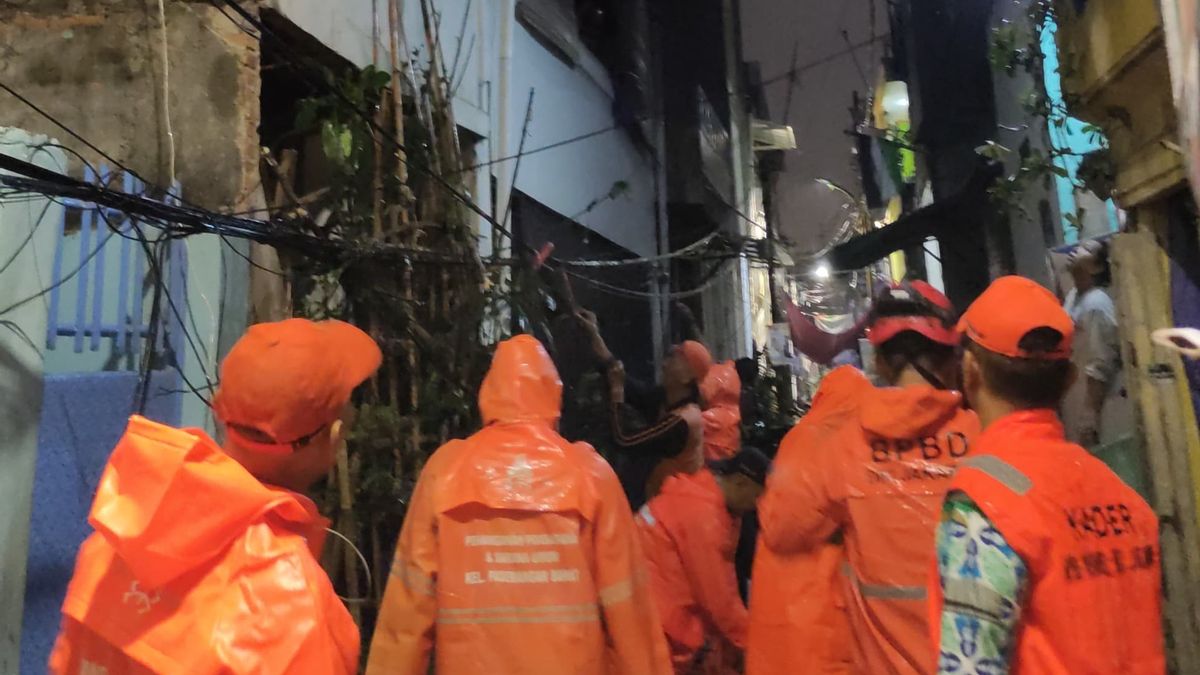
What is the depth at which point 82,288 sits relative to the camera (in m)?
3.22

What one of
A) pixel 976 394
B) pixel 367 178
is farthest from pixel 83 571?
pixel 367 178

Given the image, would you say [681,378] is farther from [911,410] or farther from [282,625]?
[282,625]

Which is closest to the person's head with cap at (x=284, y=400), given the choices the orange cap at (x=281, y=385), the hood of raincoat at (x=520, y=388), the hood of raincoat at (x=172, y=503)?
the orange cap at (x=281, y=385)

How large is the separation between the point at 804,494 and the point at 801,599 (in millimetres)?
393

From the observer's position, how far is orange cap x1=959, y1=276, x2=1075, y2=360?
1.78m

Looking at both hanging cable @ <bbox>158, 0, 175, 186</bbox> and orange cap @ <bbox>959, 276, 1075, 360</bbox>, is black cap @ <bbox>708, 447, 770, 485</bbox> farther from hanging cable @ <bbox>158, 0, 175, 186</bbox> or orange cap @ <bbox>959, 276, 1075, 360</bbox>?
hanging cable @ <bbox>158, 0, 175, 186</bbox>

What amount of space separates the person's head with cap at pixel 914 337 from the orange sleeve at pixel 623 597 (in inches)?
41.6

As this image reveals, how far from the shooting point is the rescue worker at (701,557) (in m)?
3.56

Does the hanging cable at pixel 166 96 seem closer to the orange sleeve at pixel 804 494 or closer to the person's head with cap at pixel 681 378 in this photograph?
the person's head with cap at pixel 681 378

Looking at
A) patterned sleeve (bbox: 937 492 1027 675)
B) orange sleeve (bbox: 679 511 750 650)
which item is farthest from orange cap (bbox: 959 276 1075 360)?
orange sleeve (bbox: 679 511 750 650)

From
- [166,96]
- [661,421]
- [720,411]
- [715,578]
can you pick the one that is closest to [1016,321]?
[715,578]

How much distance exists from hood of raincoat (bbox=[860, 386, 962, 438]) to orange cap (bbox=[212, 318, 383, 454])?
1.61m

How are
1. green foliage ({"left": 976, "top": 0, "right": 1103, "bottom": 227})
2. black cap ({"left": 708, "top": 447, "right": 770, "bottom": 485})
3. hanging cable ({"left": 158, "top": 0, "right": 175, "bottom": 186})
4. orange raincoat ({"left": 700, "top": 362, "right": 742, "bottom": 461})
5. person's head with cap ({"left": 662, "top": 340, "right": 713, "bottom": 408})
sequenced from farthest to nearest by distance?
orange raincoat ({"left": 700, "top": 362, "right": 742, "bottom": 461})
person's head with cap ({"left": 662, "top": 340, "right": 713, "bottom": 408})
green foliage ({"left": 976, "top": 0, "right": 1103, "bottom": 227})
hanging cable ({"left": 158, "top": 0, "right": 175, "bottom": 186})
black cap ({"left": 708, "top": 447, "right": 770, "bottom": 485})

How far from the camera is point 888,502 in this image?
2.40 m
